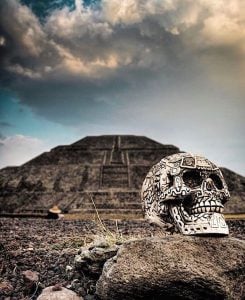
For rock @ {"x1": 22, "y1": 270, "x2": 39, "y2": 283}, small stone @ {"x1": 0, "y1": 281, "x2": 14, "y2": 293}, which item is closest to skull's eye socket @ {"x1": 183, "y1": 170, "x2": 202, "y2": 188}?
rock @ {"x1": 22, "y1": 270, "x2": 39, "y2": 283}

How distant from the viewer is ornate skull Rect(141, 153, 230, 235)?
4.09 metres

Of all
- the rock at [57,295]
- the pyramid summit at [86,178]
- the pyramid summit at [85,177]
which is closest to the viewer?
the rock at [57,295]

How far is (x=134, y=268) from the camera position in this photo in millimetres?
3752

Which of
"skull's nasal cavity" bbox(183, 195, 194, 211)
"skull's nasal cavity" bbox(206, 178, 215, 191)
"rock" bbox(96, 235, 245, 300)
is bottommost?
"rock" bbox(96, 235, 245, 300)

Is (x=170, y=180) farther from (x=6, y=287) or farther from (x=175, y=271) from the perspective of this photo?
(x=6, y=287)

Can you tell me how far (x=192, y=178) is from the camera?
444 cm

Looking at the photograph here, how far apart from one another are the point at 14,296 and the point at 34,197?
3195 cm

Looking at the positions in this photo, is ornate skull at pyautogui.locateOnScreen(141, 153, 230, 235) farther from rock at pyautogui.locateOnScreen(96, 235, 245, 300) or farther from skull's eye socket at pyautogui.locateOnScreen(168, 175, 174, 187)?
rock at pyautogui.locateOnScreen(96, 235, 245, 300)

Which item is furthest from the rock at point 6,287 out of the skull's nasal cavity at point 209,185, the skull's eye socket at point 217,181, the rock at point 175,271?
the skull's eye socket at point 217,181

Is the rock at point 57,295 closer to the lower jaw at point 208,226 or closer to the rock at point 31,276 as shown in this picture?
the rock at point 31,276

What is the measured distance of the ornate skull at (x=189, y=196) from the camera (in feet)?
13.4

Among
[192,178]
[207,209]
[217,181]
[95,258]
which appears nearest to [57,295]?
[95,258]

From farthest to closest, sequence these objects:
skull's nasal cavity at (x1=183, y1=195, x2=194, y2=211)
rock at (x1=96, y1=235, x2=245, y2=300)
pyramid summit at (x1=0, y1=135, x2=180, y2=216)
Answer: pyramid summit at (x1=0, y1=135, x2=180, y2=216) → skull's nasal cavity at (x1=183, y1=195, x2=194, y2=211) → rock at (x1=96, y1=235, x2=245, y2=300)

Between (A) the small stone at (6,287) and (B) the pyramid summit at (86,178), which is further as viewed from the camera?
(B) the pyramid summit at (86,178)
